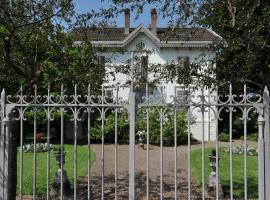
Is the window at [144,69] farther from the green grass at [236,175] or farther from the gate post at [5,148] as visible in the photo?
the gate post at [5,148]

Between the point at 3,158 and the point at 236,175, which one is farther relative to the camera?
the point at 236,175

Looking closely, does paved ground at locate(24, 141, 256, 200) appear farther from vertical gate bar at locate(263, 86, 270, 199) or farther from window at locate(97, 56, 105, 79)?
vertical gate bar at locate(263, 86, 270, 199)

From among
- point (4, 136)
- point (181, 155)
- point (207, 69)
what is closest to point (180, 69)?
point (207, 69)

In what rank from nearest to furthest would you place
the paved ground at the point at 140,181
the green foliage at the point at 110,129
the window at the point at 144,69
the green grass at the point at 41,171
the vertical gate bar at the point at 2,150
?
the vertical gate bar at the point at 2,150 → the window at the point at 144,69 → the paved ground at the point at 140,181 → the green grass at the point at 41,171 → the green foliage at the point at 110,129

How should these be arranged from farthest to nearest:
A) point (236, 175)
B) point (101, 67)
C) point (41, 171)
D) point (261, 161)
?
point (41, 171)
point (236, 175)
point (101, 67)
point (261, 161)

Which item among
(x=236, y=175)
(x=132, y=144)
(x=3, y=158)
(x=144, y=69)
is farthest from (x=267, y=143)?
(x=236, y=175)

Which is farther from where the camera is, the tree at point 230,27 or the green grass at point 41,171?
the green grass at point 41,171

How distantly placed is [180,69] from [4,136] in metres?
3.63

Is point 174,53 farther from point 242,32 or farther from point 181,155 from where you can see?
point 242,32

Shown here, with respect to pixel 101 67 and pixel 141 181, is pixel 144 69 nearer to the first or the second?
pixel 101 67

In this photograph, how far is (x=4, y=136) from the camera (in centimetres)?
652

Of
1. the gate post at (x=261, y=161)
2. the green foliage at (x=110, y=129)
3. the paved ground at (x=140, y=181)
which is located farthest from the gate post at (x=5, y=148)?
the green foliage at (x=110, y=129)

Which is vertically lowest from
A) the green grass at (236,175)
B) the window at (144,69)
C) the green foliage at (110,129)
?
the green grass at (236,175)

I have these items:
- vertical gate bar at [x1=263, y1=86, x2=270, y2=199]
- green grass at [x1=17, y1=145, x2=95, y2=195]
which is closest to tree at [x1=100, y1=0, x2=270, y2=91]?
vertical gate bar at [x1=263, y1=86, x2=270, y2=199]
